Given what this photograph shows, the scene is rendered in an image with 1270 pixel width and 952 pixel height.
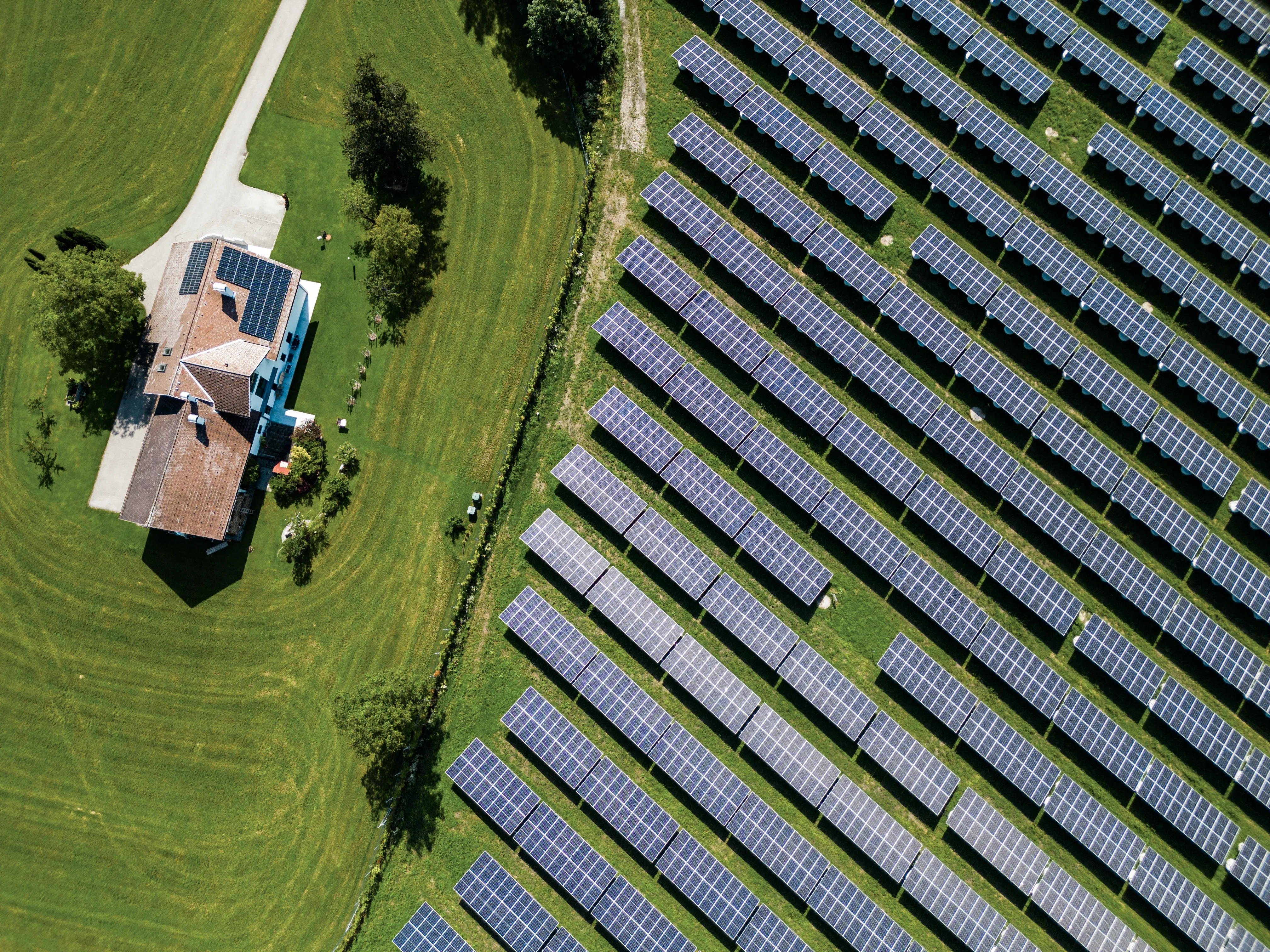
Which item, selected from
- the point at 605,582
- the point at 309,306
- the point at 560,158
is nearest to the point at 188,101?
the point at 309,306

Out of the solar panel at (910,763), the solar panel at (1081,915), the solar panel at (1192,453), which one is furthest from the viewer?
the solar panel at (1192,453)

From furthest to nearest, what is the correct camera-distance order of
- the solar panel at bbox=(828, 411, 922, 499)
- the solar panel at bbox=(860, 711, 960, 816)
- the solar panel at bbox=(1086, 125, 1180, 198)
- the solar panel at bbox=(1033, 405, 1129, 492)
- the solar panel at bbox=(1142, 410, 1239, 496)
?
1. the solar panel at bbox=(1086, 125, 1180, 198)
2. the solar panel at bbox=(1142, 410, 1239, 496)
3. the solar panel at bbox=(1033, 405, 1129, 492)
4. the solar panel at bbox=(828, 411, 922, 499)
5. the solar panel at bbox=(860, 711, 960, 816)

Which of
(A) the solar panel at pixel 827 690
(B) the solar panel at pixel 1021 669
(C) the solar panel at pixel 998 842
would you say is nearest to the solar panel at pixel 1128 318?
(B) the solar panel at pixel 1021 669

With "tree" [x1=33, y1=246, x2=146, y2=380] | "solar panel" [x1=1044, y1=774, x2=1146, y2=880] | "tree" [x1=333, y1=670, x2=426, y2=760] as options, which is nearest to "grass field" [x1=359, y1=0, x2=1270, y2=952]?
"solar panel" [x1=1044, y1=774, x2=1146, y2=880]

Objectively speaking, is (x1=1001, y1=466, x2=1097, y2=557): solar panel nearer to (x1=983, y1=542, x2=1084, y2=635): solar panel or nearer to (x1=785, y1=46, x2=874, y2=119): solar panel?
(x1=983, y1=542, x2=1084, y2=635): solar panel

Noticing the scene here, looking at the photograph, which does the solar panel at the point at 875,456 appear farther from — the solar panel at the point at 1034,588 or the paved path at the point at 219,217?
the paved path at the point at 219,217

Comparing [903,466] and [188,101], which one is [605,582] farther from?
[188,101]
